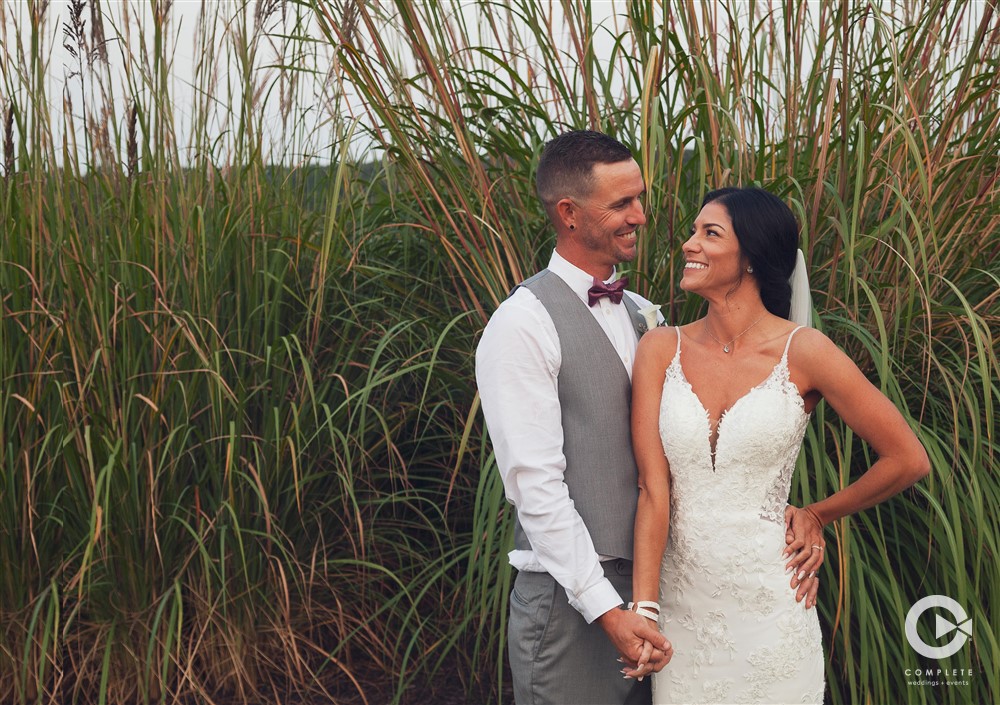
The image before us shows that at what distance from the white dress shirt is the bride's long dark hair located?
0.49 m

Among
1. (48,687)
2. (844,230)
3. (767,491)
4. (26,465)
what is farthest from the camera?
(48,687)

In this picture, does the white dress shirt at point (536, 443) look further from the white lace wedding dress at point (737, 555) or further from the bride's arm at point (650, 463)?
the white lace wedding dress at point (737, 555)

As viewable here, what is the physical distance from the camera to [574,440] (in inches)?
89.0

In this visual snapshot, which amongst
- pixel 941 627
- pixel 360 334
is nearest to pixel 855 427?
pixel 941 627

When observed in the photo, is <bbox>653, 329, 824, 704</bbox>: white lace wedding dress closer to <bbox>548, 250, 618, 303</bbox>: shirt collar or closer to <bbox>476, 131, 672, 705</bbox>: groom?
<bbox>476, 131, 672, 705</bbox>: groom

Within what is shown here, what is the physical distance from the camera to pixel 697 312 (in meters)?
3.02

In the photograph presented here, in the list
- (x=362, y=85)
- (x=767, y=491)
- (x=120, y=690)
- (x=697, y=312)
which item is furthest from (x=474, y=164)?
(x=120, y=690)

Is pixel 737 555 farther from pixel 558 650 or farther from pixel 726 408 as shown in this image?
pixel 558 650

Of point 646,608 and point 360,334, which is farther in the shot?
point 360,334

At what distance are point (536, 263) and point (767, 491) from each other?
4.54 feet

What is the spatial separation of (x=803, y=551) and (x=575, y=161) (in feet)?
3.40

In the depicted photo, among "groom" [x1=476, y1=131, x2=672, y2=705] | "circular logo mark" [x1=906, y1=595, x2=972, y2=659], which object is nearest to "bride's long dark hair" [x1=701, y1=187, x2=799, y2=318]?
"groom" [x1=476, y1=131, x2=672, y2=705]

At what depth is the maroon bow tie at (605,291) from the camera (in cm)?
236

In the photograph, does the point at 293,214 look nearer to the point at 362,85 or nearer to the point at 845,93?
the point at 362,85
